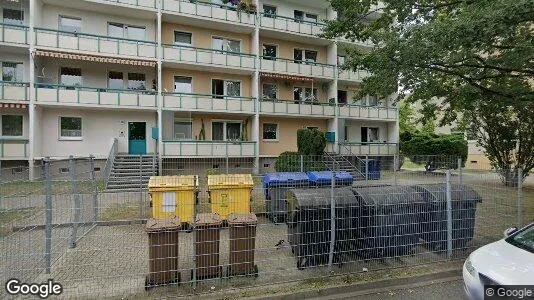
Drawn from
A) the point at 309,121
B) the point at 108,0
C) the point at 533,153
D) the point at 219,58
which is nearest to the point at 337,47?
the point at 309,121

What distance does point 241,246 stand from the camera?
4543 millimetres

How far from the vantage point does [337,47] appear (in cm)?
2264

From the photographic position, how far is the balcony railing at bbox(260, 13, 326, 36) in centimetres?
2008

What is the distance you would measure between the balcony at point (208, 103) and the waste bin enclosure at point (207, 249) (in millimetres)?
14351

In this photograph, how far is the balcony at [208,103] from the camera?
17688 mm

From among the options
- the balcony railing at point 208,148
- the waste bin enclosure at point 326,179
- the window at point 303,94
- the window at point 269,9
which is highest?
the window at point 269,9

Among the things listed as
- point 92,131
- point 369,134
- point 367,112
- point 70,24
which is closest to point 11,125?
point 92,131

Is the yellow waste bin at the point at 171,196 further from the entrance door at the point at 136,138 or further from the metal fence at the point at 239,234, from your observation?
the entrance door at the point at 136,138

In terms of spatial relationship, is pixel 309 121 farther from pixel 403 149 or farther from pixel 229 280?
pixel 229 280

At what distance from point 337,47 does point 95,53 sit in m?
15.6

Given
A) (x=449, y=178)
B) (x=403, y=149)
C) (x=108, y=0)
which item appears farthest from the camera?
(x=403, y=149)

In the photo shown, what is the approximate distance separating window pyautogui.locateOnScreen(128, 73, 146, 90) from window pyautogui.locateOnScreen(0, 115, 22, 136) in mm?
5714

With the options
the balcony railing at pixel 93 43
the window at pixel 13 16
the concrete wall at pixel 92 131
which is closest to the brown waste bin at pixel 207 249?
the concrete wall at pixel 92 131

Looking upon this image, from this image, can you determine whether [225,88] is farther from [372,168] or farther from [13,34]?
[13,34]
